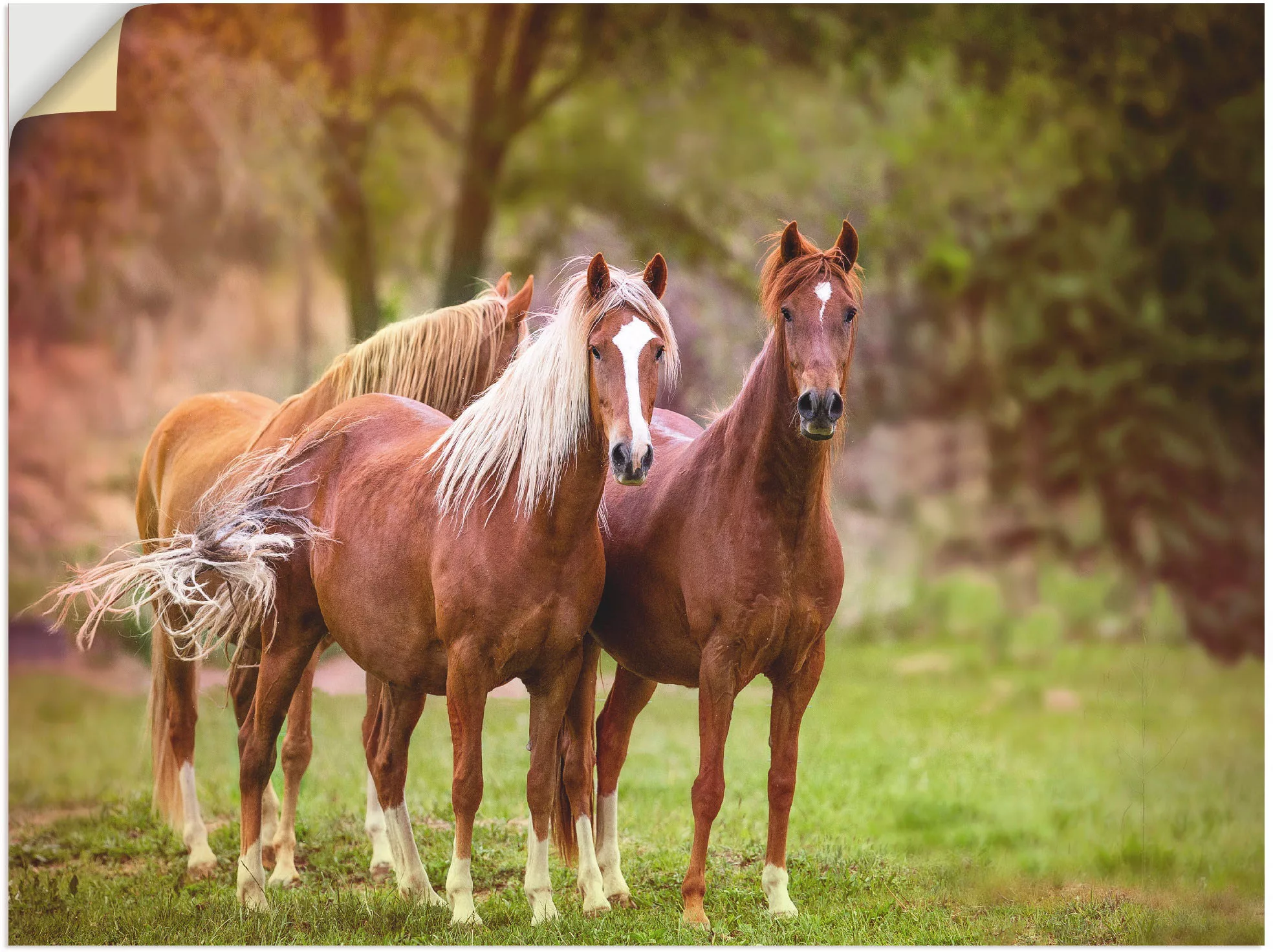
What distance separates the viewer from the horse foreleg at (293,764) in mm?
5543

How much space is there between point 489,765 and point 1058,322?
8.02 meters

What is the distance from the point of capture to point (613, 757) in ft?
16.8

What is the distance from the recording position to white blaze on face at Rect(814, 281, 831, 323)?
404 cm

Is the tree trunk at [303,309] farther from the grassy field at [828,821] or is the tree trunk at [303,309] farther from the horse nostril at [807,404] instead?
the horse nostril at [807,404]

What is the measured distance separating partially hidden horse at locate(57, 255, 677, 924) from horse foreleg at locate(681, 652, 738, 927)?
0.47m

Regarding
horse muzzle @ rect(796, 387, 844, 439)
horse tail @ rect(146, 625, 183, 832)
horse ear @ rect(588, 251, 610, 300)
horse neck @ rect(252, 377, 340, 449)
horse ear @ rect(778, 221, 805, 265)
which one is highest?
horse ear @ rect(778, 221, 805, 265)

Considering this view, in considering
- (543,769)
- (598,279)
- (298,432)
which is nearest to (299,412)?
(298,432)

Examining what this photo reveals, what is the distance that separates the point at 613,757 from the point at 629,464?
1889mm

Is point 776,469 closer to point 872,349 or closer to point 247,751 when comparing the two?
point 247,751

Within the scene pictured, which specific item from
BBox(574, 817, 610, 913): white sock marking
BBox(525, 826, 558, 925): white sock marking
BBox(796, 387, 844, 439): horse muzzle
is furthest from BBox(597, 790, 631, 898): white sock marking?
BBox(796, 387, 844, 439): horse muzzle

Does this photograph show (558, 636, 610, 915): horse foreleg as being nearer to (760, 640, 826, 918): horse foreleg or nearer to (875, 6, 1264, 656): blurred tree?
(760, 640, 826, 918): horse foreleg

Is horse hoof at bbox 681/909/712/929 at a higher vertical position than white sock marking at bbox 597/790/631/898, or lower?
lower

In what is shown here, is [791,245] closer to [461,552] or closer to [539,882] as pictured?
[461,552]

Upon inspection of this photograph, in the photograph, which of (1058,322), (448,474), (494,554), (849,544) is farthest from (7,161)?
(1058,322)
